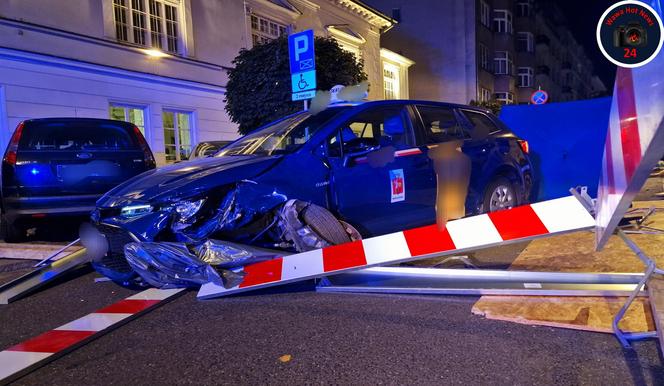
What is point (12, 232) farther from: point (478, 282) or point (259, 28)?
point (259, 28)

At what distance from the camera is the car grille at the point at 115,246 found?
366 centimetres

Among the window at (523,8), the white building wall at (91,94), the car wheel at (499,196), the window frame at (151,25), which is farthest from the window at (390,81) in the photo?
the car wheel at (499,196)

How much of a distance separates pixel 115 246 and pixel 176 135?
37.8 ft

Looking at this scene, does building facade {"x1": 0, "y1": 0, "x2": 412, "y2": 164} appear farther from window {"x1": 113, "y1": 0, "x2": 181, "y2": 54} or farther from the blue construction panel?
the blue construction panel

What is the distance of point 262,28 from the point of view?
1769cm

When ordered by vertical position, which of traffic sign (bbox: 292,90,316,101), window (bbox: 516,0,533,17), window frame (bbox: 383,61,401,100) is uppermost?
window (bbox: 516,0,533,17)

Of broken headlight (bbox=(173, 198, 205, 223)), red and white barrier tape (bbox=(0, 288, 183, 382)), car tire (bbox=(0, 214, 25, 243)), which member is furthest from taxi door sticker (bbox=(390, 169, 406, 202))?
car tire (bbox=(0, 214, 25, 243))

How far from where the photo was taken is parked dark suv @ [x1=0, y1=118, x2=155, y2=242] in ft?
18.4

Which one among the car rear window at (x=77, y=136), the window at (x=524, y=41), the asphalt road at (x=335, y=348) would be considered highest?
the window at (x=524, y=41)

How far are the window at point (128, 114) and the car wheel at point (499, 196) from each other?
426 inches

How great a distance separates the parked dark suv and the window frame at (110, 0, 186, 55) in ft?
24.3

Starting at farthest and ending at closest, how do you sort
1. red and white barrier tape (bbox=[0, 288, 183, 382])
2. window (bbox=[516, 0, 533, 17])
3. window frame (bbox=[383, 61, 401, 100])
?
window (bbox=[516, 0, 533, 17]) < window frame (bbox=[383, 61, 401, 100]) < red and white barrier tape (bbox=[0, 288, 183, 382])

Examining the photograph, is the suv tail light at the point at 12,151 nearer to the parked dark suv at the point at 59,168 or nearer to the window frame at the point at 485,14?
the parked dark suv at the point at 59,168

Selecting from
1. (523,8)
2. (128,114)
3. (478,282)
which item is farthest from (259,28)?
(523,8)
